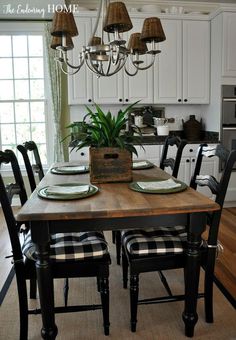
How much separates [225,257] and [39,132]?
3036mm

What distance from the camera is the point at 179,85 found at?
435cm

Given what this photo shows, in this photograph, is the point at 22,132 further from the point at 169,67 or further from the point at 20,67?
the point at 169,67

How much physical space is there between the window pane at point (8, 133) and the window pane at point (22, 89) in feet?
1.43

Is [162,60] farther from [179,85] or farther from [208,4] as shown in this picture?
[208,4]

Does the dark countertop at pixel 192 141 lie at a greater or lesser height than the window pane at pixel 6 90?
lesser

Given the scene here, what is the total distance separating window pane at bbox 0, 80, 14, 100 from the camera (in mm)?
4457

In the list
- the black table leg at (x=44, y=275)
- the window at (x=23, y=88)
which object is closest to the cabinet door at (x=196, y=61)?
the window at (x=23, y=88)

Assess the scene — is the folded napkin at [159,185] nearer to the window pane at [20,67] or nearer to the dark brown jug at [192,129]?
the dark brown jug at [192,129]

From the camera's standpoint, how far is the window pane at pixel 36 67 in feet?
14.6

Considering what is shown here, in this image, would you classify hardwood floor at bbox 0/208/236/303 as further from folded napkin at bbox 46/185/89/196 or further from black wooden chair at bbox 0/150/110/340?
folded napkin at bbox 46/185/89/196

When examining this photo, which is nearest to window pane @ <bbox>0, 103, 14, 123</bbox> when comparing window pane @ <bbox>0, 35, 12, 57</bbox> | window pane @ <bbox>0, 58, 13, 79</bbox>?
window pane @ <bbox>0, 58, 13, 79</bbox>

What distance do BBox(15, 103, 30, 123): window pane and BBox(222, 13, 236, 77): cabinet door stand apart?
272 cm

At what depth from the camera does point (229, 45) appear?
410 cm

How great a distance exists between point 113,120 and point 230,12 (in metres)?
2.96
